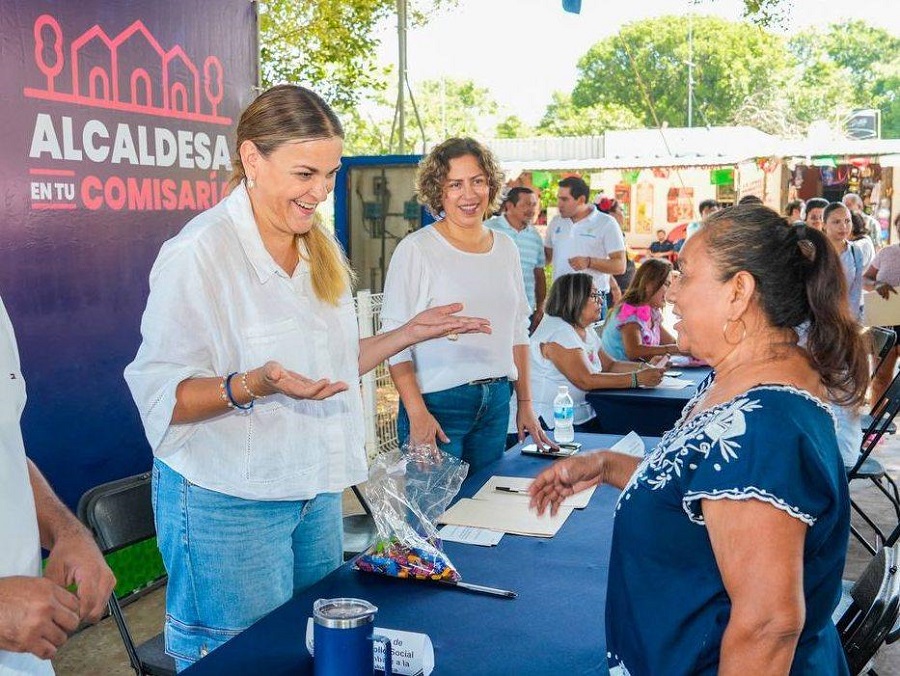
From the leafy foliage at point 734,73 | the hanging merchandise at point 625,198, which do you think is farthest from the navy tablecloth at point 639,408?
the leafy foliage at point 734,73

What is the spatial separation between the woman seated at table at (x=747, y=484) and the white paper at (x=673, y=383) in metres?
3.13

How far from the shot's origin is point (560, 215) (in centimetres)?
765

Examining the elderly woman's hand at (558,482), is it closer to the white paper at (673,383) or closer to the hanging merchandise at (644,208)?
the white paper at (673,383)

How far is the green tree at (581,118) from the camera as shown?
50.7 metres

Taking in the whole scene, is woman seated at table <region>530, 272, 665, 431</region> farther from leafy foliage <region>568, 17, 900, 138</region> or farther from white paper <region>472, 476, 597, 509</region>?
leafy foliage <region>568, 17, 900, 138</region>

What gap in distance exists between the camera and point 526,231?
706 centimetres

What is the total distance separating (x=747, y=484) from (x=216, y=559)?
3.54 feet

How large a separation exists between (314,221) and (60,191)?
1.96m

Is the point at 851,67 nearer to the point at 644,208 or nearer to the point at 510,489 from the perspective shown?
the point at 644,208

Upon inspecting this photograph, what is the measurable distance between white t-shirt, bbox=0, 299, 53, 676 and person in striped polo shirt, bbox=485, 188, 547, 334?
18.3 ft

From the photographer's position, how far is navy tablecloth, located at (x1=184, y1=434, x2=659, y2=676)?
1658 mm

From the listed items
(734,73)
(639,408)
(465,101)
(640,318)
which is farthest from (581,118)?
(639,408)

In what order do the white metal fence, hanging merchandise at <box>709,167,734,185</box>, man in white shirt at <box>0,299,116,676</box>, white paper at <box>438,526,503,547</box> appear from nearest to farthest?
Result: man in white shirt at <box>0,299,116,676</box> < white paper at <box>438,526,503,547</box> < the white metal fence < hanging merchandise at <box>709,167,734,185</box>

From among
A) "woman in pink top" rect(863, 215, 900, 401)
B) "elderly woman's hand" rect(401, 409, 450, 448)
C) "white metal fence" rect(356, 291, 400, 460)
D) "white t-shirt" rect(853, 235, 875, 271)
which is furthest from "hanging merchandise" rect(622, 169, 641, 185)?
"elderly woman's hand" rect(401, 409, 450, 448)
